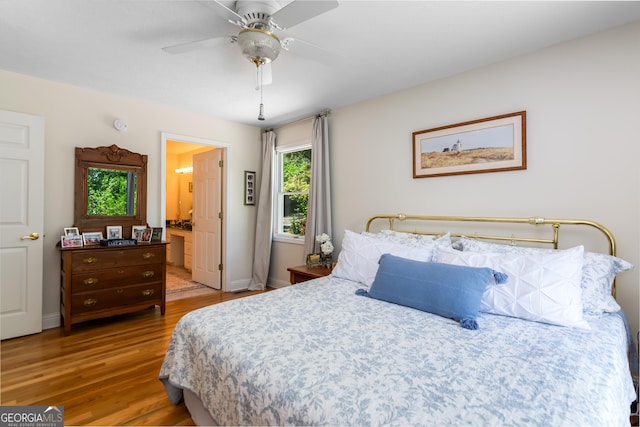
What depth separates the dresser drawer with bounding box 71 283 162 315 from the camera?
2.96 m

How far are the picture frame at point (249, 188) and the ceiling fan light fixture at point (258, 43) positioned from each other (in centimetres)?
283

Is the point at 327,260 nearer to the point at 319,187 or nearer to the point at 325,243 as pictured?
the point at 325,243

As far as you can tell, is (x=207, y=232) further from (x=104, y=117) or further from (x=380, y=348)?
(x=380, y=348)

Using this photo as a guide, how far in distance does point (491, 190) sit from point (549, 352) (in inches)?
61.2

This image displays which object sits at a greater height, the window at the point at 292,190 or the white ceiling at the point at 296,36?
the white ceiling at the point at 296,36

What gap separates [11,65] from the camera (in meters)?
2.72

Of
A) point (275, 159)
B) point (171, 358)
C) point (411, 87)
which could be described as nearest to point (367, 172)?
point (411, 87)

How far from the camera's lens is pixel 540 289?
1.74 metres

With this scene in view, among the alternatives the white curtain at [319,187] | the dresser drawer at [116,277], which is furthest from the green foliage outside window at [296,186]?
the dresser drawer at [116,277]

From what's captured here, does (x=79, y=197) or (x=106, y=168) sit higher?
(x=106, y=168)

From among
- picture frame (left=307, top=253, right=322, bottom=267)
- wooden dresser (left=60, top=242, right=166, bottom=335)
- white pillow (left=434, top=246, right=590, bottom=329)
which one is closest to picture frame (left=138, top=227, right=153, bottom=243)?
wooden dresser (left=60, top=242, right=166, bottom=335)

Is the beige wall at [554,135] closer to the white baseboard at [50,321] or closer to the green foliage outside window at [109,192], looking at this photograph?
the green foliage outside window at [109,192]

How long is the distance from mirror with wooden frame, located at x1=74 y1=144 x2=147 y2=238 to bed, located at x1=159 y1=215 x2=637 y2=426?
2.35m

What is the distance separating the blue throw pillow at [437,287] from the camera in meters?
1.74
